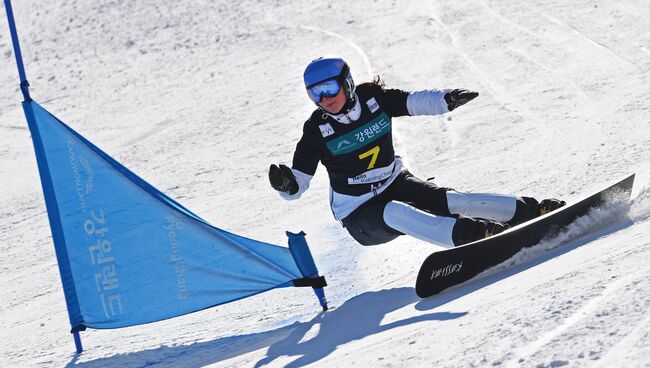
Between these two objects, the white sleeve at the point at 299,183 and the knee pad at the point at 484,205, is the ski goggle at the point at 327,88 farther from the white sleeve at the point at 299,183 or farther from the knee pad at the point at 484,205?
the knee pad at the point at 484,205

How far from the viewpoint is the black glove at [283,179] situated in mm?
5688

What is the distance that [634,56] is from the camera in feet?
33.0

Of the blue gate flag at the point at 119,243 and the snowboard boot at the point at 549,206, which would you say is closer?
the snowboard boot at the point at 549,206

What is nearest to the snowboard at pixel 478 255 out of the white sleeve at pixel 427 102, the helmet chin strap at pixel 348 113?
the white sleeve at pixel 427 102

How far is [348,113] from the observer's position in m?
5.93

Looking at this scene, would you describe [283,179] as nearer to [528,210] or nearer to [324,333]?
Result: [324,333]

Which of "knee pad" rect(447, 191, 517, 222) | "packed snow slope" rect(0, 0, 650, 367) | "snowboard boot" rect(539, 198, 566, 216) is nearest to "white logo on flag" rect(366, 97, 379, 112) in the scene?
"knee pad" rect(447, 191, 517, 222)

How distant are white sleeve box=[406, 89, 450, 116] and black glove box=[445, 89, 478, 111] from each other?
4 centimetres

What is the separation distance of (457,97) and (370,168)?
71 centimetres

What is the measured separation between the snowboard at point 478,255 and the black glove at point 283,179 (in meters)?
1.11

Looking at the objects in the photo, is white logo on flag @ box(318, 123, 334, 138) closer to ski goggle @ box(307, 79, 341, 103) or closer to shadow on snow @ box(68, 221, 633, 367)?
ski goggle @ box(307, 79, 341, 103)

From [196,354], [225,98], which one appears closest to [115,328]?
[196,354]

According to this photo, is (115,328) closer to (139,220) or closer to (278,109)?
(139,220)

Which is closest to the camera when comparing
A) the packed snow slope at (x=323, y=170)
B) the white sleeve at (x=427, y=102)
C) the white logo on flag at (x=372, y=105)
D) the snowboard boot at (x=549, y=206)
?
the packed snow slope at (x=323, y=170)
